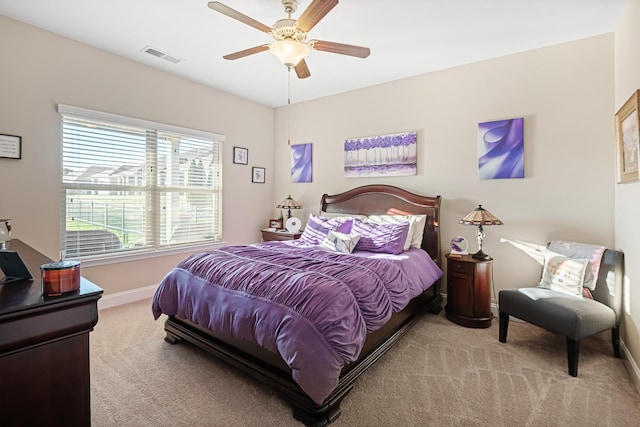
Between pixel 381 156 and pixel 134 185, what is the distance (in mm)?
3125

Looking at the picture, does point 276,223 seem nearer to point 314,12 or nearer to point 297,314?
point 297,314

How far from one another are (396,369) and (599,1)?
3.24 metres

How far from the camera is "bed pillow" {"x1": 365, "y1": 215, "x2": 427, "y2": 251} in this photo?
3441 mm

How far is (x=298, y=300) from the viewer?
1.88m

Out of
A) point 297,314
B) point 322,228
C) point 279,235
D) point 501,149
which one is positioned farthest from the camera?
point 279,235

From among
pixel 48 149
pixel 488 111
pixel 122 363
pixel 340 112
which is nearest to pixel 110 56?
pixel 48 149

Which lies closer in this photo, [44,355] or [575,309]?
[44,355]

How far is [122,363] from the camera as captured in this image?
2.36m

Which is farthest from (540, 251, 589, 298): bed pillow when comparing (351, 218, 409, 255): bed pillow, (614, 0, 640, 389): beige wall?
(351, 218, 409, 255): bed pillow

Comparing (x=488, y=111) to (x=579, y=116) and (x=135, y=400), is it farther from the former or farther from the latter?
(x=135, y=400)

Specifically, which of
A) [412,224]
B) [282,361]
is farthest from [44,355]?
[412,224]

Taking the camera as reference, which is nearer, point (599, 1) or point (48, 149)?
point (599, 1)

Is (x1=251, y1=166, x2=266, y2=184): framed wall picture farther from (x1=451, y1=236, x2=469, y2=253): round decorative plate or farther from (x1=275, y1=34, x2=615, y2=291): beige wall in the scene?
(x1=451, y1=236, x2=469, y2=253): round decorative plate

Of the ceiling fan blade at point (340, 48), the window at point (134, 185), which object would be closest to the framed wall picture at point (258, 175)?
the window at point (134, 185)
